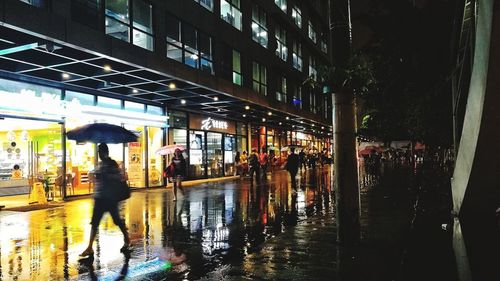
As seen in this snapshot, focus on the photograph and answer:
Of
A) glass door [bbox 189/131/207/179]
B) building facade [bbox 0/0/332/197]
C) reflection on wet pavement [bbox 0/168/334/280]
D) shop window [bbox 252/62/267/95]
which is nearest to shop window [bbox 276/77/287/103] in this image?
building facade [bbox 0/0/332/197]

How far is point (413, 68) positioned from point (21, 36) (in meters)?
11.3

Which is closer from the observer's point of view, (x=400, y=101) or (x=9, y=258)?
(x=9, y=258)

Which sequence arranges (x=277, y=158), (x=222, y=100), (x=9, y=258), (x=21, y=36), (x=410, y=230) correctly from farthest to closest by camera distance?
(x=277, y=158)
(x=222, y=100)
(x=21, y=36)
(x=410, y=230)
(x=9, y=258)

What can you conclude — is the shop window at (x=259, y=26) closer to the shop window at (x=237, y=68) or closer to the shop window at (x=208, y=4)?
the shop window at (x=237, y=68)

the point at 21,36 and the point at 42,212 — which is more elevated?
the point at 21,36

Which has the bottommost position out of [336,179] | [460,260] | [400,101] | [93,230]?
[460,260]

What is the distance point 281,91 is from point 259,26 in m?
6.25

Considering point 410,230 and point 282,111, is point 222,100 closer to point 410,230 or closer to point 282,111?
point 282,111

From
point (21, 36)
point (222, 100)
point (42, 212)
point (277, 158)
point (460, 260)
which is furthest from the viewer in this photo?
point (277, 158)

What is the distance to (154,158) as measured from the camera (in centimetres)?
2155

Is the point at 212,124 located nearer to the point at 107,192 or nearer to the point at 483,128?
the point at 107,192

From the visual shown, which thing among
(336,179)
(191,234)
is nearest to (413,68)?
(336,179)

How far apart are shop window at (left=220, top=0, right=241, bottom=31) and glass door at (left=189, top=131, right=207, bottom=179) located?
7.06m

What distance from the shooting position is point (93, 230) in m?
7.34
